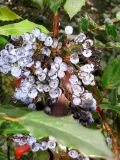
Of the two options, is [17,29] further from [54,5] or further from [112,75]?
[112,75]

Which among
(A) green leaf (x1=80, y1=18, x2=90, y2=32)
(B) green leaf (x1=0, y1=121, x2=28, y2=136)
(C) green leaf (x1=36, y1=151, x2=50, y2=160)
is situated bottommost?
(C) green leaf (x1=36, y1=151, x2=50, y2=160)

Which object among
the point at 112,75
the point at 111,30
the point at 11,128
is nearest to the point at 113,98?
the point at 112,75

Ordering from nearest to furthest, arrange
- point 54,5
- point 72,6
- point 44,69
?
point 44,69 → point 54,5 → point 72,6

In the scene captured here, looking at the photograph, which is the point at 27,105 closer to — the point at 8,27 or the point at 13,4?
the point at 8,27

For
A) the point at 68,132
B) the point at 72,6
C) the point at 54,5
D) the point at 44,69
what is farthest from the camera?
the point at 72,6

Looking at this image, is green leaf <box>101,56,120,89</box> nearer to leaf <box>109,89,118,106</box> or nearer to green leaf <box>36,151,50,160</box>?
leaf <box>109,89,118,106</box>

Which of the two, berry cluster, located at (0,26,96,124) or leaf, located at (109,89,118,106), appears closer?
berry cluster, located at (0,26,96,124)

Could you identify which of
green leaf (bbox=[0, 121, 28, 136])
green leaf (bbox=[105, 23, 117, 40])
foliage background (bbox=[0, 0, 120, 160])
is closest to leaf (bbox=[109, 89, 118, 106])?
foliage background (bbox=[0, 0, 120, 160])

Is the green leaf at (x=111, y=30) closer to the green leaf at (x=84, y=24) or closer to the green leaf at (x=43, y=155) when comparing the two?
the green leaf at (x=84, y=24)
